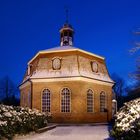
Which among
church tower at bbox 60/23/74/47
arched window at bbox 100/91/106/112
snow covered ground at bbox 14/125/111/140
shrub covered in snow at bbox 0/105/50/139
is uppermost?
church tower at bbox 60/23/74/47

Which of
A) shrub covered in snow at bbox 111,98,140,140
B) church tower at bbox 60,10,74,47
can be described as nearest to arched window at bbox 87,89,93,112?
church tower at bbox 60,10,74,47

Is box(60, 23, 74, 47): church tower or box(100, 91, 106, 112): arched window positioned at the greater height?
box(60, 23, 74, 47): church tower

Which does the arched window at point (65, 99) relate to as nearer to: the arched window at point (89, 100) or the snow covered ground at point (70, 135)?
the arched window at point (89, 100)

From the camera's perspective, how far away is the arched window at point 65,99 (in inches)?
1052

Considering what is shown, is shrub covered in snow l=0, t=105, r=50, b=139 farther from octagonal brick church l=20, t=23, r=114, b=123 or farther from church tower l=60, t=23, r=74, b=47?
church tower l=60, t=23, r=74, b=47

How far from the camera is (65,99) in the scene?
26766mm

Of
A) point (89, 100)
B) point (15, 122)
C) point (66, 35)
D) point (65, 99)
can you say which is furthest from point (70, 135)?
point (66, 35)

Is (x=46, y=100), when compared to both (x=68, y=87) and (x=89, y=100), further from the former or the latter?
(x=89, y=100)

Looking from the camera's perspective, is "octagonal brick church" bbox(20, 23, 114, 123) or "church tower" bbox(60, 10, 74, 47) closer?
"octagonal brick church" bbox(20, 23, 114, 123)

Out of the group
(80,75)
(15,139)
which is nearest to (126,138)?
(15,139)

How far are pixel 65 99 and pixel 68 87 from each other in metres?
1.08

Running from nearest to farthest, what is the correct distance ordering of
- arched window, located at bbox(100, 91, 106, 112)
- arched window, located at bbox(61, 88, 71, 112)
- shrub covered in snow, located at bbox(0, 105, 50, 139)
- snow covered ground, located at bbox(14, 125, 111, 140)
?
1. shrub covered in snow, located at bbox(0, 105, 50, 139)
2. snow covered ground, located at bbox(14, 125, 111, 140)
3. arched window, located at bbox(61, 88, 71, 112)
4. arched window, located at bbox(100, 91, 106, 112)

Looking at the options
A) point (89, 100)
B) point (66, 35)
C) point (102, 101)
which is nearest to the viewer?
point (89, 100)

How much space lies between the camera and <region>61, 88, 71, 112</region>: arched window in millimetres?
26719
